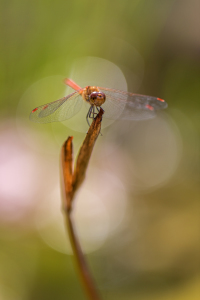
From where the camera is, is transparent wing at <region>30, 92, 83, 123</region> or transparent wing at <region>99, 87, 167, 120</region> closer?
transparent wing at <region>30, 92, 83, 123</region>

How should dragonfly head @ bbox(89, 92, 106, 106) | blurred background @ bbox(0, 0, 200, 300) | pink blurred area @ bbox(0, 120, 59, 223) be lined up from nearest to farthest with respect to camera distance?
1. dragonfly head @ bbox(89, 92, 106, 106)
2. blurred background @ bbox(0, 0, 200, 300)
3. pink blurred area @ bbox(0, 120, 59, 223)

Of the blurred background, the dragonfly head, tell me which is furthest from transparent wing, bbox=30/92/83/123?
the blurred background

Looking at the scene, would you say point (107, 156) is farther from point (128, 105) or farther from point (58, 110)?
point (58, 110)

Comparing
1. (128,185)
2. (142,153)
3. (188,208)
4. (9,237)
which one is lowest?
(9,237)

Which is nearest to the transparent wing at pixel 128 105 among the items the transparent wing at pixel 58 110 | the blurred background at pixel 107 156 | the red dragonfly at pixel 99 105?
the red dragonfly at pixel 99 105

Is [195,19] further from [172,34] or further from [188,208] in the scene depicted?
[188,208]

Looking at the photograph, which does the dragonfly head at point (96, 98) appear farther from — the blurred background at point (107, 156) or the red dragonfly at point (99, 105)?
the blurred background at point (107, 156)

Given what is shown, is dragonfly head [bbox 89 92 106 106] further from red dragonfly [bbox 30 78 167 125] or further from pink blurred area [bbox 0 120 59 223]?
pink blurred area [bbox 0 120 59 223]

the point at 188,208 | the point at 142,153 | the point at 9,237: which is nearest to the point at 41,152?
the point at 9,237

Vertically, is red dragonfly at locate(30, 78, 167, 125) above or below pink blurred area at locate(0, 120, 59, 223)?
above
